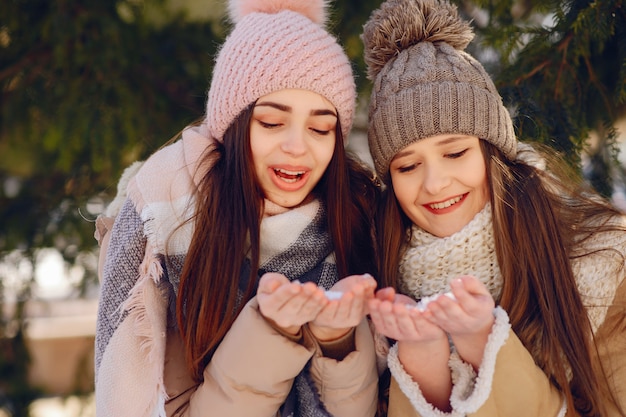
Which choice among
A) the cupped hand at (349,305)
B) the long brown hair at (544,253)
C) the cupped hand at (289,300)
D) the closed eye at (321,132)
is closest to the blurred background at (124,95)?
the long brown hair at (544,253)

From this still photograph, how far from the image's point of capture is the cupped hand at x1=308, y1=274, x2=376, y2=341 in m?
1.75

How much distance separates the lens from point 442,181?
2172mm

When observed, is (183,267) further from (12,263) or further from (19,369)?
(19,369)

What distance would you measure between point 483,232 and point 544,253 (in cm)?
18

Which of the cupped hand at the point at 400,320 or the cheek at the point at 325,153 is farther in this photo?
the cheek at the point at 325,153

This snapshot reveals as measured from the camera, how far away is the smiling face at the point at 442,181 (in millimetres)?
2193

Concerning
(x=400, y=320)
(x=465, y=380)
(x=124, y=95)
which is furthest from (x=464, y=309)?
(x=124, y=95)

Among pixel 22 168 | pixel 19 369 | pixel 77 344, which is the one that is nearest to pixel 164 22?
pixel 22 168

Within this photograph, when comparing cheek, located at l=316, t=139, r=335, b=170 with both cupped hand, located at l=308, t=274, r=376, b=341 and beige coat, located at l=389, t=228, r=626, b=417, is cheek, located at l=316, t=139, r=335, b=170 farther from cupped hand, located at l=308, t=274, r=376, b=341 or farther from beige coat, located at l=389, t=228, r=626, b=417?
beige coat, located at l=389, t=228, r=626, b=417

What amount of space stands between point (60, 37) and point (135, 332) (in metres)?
1.27

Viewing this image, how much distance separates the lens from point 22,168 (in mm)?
3910

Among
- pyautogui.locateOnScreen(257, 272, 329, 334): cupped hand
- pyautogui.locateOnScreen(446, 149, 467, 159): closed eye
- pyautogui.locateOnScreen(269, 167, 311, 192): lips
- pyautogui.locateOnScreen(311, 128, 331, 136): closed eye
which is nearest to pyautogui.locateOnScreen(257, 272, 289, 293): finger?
pyautogui.locateOnScreen(257, 272, 329, 334): cupped hand

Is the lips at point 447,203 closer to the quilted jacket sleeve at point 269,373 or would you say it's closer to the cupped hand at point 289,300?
the quilted jacket sleeve at point 269,373

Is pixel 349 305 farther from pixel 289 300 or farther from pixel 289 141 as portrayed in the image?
pixel 289 141
